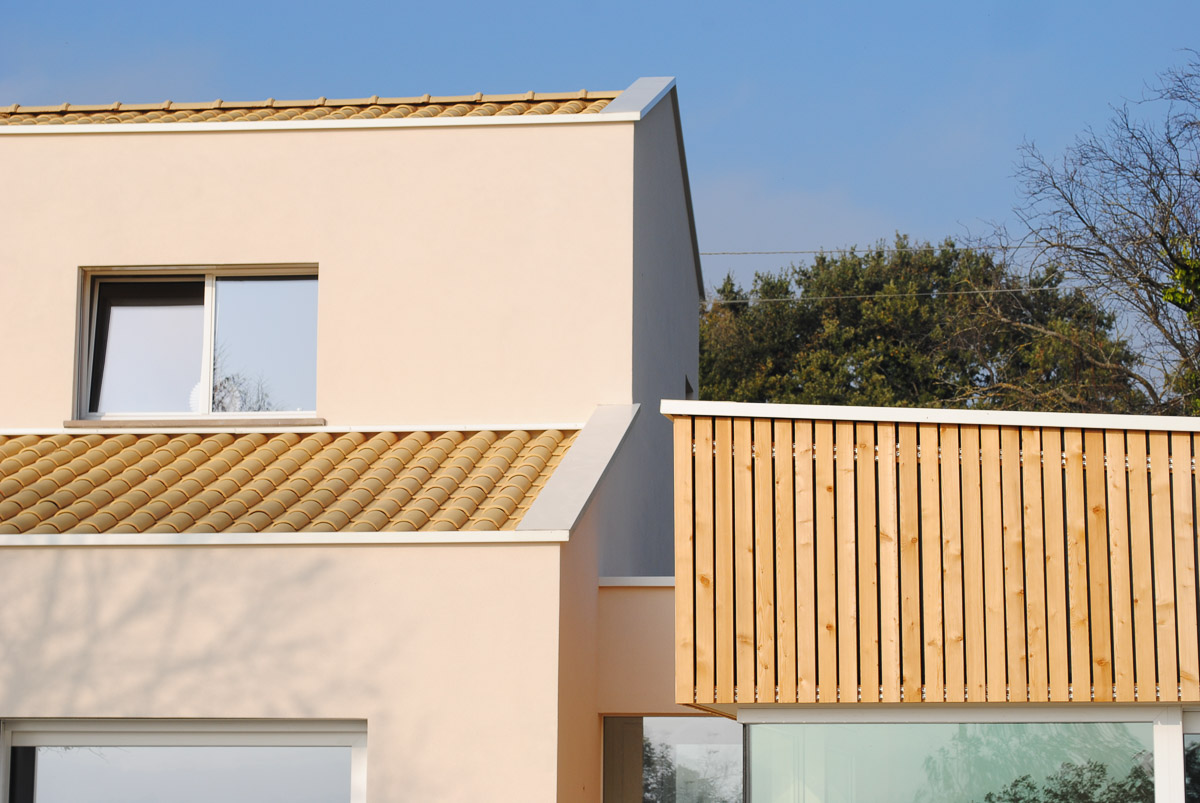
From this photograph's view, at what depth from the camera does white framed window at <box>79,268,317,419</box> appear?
11.8m

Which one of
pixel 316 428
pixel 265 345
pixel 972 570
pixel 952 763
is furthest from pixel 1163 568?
pixel 265 345

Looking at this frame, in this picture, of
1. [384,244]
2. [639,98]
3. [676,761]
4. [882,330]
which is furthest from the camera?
[882,330]

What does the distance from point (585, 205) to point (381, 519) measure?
462 centimetres

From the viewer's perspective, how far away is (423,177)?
1186 cm

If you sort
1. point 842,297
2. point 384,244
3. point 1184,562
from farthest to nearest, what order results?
point 842,297
point 384,244
point 1184,562

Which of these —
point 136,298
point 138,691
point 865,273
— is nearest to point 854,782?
point 138,691

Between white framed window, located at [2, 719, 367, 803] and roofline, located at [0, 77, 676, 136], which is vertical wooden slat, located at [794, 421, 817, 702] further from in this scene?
roofline, located at [0, 77, 676, 136]

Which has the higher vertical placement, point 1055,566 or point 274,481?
point 274,481

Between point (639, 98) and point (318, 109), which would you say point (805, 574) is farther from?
point (318, 109)

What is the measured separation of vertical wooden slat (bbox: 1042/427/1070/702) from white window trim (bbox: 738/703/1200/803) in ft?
0.85

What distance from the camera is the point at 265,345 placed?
1189 centimetres

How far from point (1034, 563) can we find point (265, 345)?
24.1 feet

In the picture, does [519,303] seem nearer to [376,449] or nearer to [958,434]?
[376,449]

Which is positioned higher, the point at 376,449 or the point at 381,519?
the point at 376,449
